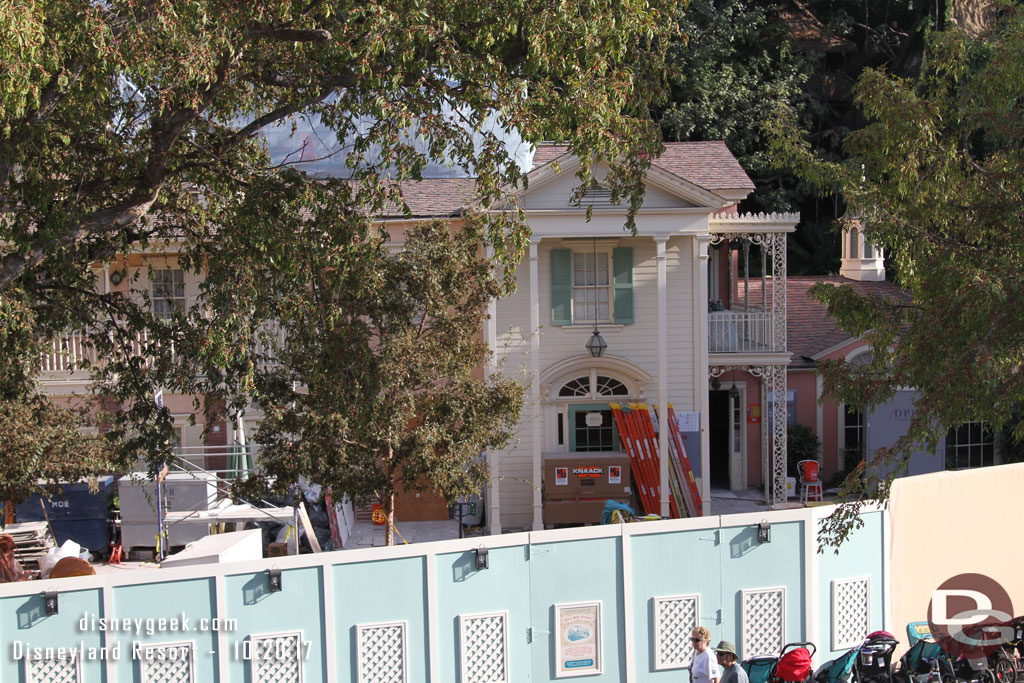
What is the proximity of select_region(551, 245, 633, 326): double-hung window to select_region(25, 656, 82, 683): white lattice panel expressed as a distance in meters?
11.6

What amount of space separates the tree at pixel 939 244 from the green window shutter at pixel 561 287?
20.2 feet

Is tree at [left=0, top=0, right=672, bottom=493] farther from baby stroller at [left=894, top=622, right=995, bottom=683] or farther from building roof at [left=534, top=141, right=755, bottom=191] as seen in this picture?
building roof at [left=534, top=141, right=755, bottom=191]

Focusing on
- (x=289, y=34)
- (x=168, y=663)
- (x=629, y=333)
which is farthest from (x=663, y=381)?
(x=168, y=663)

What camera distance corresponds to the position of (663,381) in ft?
57.5

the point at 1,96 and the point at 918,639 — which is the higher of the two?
the point at 1,96

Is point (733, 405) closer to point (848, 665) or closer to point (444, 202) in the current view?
point (444, 202)

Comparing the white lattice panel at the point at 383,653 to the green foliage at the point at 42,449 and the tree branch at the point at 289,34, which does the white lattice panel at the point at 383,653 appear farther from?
the tree branch at the point at 289,34

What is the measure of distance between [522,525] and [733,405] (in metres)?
5.53

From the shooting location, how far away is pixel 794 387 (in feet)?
67.3

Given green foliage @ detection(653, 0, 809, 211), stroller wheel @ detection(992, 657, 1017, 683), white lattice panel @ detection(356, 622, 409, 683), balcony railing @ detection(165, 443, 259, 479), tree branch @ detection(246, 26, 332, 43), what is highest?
green foliage @ detection(653, 0, 809, 211)

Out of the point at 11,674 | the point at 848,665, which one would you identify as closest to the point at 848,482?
the point at 848,665

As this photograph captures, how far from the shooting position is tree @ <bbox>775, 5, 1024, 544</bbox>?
31.6ft

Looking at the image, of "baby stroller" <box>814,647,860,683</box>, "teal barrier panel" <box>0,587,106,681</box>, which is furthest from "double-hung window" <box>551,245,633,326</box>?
"teal barrier panel" <box>0,587,106,681</box>

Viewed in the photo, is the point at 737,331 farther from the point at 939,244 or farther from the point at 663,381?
the point at 939,244
